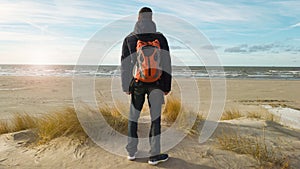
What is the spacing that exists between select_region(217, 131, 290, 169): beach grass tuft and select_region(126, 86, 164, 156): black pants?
115cm

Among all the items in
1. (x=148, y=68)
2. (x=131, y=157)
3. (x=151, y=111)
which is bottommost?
(x=131, y=157)

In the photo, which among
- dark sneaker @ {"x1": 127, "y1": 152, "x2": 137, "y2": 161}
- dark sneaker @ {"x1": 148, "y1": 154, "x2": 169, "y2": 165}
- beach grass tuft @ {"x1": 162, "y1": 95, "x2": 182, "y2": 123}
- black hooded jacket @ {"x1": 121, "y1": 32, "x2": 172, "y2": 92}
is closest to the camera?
black hooded jacket @ {"x1": 121, "y1": 32, "x2": 172, "y2": 92}

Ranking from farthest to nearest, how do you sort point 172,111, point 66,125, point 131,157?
point 172,111
point 66,125
point 131,157

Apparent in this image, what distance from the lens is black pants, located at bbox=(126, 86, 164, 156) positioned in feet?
14.0

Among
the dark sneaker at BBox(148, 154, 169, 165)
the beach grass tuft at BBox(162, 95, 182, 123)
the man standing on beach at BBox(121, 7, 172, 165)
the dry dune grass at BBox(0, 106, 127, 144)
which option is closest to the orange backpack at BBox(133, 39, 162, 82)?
the man standing on beach at BBox(121, 7, 172, 165)

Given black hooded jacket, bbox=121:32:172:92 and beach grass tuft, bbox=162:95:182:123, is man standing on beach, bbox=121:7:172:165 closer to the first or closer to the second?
black hooded jacket, bbox=121:32:172:92

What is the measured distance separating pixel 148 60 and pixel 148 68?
105 mm

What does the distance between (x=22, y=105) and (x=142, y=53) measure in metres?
8.57

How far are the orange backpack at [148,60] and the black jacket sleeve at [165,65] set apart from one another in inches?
4.0

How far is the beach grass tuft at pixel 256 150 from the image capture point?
4422 mm

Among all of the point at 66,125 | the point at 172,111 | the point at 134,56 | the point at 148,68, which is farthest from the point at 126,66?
the point at 172,111

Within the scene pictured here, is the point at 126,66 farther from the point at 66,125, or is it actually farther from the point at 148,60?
the point at 66,125

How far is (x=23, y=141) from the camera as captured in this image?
5.45 metres

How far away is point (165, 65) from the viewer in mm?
4270
